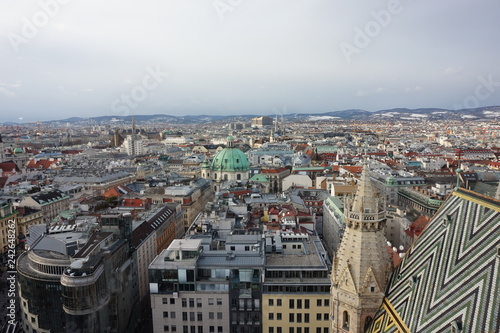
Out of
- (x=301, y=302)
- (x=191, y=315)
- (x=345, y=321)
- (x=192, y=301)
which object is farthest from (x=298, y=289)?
(x=345, y=321)

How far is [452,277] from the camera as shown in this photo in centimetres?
2091

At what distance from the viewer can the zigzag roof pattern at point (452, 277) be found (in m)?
18.8

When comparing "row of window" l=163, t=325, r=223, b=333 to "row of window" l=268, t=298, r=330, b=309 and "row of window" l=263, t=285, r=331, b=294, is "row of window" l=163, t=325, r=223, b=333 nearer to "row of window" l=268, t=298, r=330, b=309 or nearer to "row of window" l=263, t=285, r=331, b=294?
"row of window" l=263, t=285, r=331, b=294

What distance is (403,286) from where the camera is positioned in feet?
79.6

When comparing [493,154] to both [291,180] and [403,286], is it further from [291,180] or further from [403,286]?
[403,286]

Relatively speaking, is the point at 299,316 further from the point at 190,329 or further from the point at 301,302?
the point at 190,329

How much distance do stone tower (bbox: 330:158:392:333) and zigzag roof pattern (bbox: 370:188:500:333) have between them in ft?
2.85

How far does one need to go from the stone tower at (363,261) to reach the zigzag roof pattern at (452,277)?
869mm

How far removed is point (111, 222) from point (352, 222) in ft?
132

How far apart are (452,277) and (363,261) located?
5.78m

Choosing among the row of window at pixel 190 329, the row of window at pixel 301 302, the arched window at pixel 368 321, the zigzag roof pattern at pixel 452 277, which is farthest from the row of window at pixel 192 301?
the zigzag roof pattern at pixel 452 277

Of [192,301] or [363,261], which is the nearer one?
[363,261]

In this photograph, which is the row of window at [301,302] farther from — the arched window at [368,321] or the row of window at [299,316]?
the arched window at [368,321]

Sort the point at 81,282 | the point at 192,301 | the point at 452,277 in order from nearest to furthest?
1. the point at 452,277
2. the point at 81,282
3. the point at 192,301
